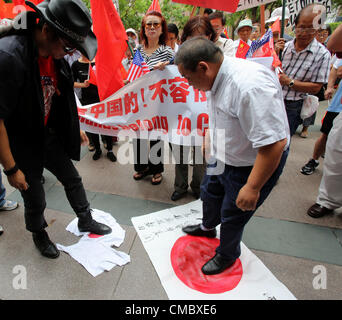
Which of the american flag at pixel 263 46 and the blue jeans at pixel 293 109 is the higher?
the american flag at pixel 263 46

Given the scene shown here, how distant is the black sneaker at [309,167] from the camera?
3.54 meters

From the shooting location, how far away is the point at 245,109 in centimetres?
123

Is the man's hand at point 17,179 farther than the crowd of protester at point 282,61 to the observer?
No

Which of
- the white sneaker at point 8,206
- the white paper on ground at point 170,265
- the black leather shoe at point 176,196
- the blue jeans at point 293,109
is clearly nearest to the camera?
the white paper on ground at point 170,265

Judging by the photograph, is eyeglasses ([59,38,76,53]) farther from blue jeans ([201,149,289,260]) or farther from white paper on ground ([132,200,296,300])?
white paper on ground ([132,200,296,300])

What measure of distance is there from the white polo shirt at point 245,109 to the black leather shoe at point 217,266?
93 centimetres

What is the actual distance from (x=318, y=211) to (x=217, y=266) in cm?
146

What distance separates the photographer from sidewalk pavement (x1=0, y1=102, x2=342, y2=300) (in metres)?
1.87

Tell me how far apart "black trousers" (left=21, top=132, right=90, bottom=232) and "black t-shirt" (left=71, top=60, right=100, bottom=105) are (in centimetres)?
172

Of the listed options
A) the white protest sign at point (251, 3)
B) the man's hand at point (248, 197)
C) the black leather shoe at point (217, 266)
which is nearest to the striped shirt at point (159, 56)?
the white protest sign at point (251, 3)

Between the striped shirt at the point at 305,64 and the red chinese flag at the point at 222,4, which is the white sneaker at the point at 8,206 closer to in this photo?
the red chinese flag at the point at 222,4

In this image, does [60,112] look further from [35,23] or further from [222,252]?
[222,252]

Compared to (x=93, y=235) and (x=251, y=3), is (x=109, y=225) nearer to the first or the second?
(x=93, y=235)

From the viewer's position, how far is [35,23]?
1426 mm
